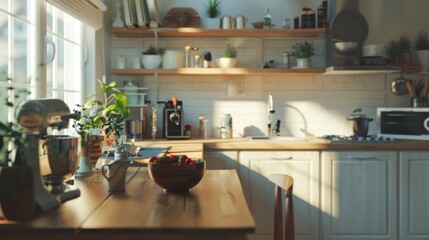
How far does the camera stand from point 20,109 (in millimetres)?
1617

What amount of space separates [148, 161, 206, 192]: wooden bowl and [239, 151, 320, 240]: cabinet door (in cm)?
209

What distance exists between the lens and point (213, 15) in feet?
14.8

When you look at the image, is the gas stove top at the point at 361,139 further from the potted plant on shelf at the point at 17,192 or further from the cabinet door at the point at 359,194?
the potted plant on shelf at the point at 17,192

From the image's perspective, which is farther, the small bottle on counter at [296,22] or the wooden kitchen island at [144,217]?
the small bottle on counter at [296,22]

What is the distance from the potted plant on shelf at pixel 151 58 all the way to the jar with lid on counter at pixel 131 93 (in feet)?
0.69

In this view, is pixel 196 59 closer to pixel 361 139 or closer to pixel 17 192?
pixel 361 139

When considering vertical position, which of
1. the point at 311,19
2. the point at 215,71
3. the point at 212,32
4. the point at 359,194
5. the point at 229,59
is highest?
the point at 311,19

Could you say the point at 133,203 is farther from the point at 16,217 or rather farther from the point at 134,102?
the point at 134,102

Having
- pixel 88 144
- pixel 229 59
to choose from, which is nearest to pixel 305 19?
pixel 229 59

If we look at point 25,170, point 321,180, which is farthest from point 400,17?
point 25,170

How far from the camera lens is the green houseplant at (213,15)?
176 inches

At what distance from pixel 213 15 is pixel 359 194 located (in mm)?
1969

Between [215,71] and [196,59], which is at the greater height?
[196,59]

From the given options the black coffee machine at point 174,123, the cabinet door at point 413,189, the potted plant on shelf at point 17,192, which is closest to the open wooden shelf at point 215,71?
the black coffee machine at point 174,123
